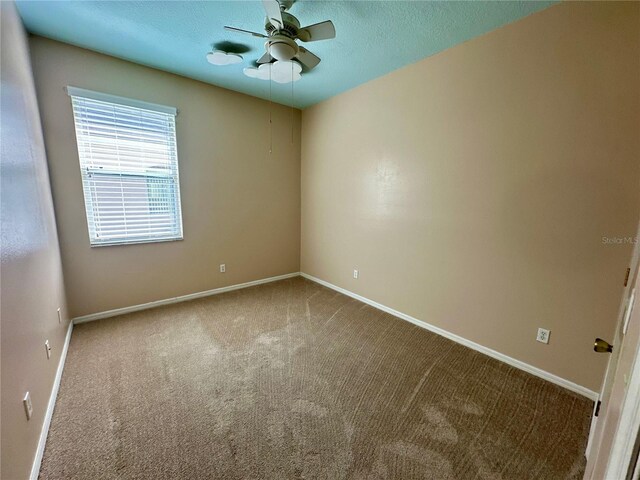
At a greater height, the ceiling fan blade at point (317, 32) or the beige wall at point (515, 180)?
the ceiling fan blade at point (317, 32)

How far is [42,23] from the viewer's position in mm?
2096

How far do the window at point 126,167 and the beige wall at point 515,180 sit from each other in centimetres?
229

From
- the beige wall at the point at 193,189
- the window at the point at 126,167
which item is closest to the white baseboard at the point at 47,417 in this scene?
the beige wall at the point at 193,189

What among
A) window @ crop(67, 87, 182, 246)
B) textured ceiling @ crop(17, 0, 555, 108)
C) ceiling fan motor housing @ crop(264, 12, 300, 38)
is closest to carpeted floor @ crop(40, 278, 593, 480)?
window @ crop(67, 87, 182, 246)

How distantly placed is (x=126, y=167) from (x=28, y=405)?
2271mm

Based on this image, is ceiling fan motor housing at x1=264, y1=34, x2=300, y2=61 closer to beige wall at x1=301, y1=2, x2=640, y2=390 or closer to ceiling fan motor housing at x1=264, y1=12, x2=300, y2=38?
ceiling fan motor housing at x1=264, y1=12, x2=300, y2=38

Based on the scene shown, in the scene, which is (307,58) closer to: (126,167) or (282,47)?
(282,47)

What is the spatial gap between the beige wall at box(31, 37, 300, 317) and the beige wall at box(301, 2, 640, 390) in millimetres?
1418

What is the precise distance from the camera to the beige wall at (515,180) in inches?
66.1

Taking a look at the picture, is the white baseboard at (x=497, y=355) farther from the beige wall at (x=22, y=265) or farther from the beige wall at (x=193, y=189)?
the beige wall at (x=22, y=265)

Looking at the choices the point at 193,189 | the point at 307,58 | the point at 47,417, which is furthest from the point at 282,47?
the point at 47,417

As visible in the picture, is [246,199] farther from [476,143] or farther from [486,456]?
[486,456]

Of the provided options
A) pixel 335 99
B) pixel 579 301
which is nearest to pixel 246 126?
pixel 335 99

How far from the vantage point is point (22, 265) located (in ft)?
4.60
